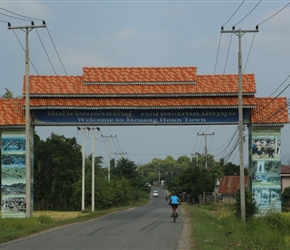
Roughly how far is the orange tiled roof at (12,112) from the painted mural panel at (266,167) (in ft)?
45.5

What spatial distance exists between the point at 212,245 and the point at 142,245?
213cm

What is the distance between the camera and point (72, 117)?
31.4m

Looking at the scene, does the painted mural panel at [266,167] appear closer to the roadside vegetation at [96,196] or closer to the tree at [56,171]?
the roadside vegetation at [96,196]

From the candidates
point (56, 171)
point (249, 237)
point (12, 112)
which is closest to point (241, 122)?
point (249, 237)

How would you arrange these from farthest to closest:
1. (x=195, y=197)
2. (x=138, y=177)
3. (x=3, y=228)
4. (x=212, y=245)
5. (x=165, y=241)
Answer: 1. (x=138, y=177)
2. (x=195, y=197)
3. (x=3, y=228)
4. (x=165, y=241)
5. (x=212, y=245)

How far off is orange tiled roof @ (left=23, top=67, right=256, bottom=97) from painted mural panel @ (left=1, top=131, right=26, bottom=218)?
A: 300 cm

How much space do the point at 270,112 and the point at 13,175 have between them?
1561 centimetres

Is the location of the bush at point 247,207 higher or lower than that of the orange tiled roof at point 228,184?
higher

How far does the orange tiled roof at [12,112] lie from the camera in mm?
30922

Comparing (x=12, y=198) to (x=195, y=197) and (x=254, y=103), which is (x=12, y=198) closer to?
(x=254, y=103)

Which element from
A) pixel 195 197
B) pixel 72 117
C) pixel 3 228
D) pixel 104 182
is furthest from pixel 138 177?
pixel 3 228

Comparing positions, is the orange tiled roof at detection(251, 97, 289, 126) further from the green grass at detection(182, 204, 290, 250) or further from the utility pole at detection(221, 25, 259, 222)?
the green grass at detection(182, 204, 290, 250)

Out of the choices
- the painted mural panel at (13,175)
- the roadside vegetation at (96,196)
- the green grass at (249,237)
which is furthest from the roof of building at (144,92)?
the green grass at (249,237)

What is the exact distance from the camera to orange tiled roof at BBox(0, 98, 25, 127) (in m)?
30.9
